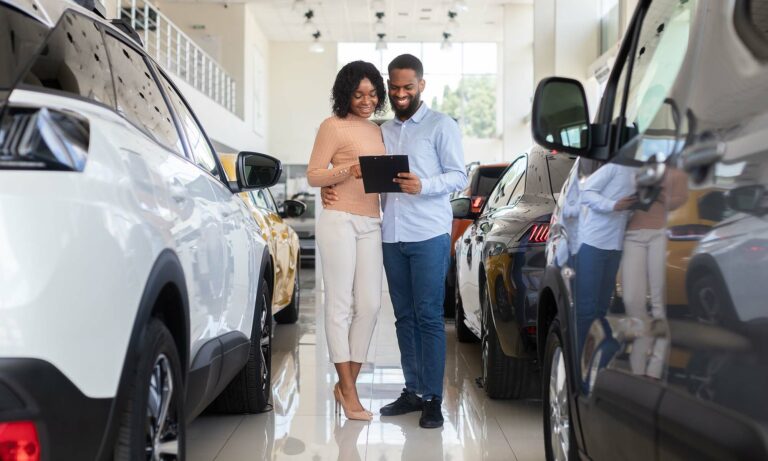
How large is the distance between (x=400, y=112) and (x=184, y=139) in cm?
143

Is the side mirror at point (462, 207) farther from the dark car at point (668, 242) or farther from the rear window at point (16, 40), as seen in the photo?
the rear window at point (16, 40)

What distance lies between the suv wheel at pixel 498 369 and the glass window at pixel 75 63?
8.57ft

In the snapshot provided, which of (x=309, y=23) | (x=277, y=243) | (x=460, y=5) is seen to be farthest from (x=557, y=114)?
(x=309, y=23)

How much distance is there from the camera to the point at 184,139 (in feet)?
10.2

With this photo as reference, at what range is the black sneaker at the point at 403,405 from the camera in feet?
14.9

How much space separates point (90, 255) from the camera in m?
1.64

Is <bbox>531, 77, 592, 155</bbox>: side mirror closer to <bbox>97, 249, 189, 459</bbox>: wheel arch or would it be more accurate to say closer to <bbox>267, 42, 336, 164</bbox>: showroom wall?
<bbox>97, 249, 189, 459</bbox>: wheel arch

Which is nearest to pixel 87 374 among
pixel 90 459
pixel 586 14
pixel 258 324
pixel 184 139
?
pixel 90 459

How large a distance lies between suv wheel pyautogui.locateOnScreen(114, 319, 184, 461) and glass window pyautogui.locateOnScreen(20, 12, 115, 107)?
524 millimetres

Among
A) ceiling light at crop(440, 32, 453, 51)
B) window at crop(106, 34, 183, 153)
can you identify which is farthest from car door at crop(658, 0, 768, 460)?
ceiling light at crop(440, 32, 453, 51)

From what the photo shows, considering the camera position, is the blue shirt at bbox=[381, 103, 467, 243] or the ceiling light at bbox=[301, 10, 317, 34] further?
the ceiling light at bbox=[301, 10, 317, 34]

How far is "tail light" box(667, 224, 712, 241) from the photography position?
1476 mm

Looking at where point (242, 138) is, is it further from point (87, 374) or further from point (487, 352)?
point (87, 374)

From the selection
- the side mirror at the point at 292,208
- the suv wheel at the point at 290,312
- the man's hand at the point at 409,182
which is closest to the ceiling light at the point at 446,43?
the side mirror at the point at 292,208
